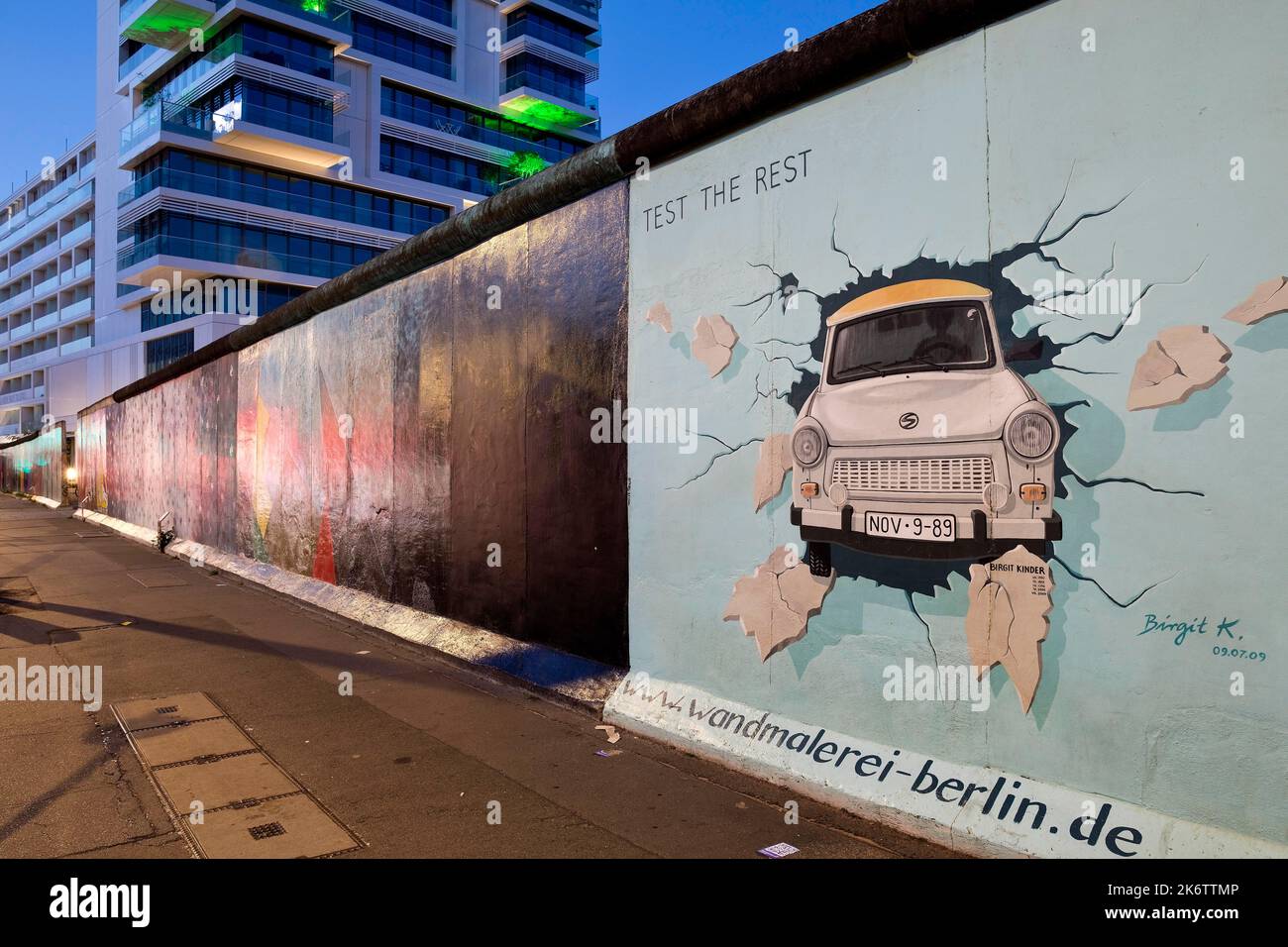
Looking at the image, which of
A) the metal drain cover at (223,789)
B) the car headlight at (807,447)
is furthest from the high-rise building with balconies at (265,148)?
the car headlight at (807,447)

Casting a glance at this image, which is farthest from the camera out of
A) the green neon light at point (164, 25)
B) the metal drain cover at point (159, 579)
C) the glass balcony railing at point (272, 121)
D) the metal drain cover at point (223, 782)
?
the green neon light at point (164, 25)

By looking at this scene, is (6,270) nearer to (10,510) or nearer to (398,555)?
(10,510)

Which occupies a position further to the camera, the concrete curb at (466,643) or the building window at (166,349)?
the building window at (166,349)

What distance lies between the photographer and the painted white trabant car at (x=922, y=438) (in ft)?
13.6

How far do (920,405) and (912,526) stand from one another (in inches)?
24.9

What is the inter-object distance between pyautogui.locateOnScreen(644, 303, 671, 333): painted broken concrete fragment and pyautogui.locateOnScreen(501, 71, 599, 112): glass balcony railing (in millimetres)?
65298

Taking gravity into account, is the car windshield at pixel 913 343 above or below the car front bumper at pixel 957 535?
above

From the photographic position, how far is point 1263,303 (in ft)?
→ 11.2

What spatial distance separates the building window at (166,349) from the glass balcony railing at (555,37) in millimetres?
34026

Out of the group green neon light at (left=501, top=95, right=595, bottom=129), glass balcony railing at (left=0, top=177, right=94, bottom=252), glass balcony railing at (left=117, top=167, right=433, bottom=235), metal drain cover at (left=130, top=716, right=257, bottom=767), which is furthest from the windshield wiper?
glass balcony railing at (left=0, top=177, right=94, bottom=252)

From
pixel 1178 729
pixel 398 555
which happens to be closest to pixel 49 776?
pixel 398 555

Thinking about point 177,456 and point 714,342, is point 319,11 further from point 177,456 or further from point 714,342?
point 714,342

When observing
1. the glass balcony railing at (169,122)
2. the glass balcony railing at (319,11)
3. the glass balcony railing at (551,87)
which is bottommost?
the glass balcony railing at (169,122)

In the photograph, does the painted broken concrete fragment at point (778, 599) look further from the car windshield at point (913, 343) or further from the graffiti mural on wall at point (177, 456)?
the graffiti mural on wall at point (177, 456)
